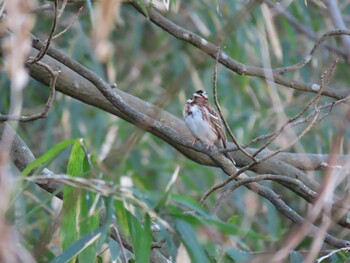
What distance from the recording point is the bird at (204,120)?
Answer: 436 cm

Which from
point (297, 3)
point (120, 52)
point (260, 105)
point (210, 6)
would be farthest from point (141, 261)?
point (120, 52)

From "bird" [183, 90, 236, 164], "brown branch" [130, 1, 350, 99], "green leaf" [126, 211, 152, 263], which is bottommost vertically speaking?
"green leaf" [126, 211, 152, 263]

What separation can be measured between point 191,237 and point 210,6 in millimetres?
3862

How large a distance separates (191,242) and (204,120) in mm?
2554

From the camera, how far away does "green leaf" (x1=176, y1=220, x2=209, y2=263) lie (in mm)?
1979

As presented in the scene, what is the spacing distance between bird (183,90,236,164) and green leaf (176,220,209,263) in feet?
7.16

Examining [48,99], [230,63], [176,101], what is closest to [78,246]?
[48,99]

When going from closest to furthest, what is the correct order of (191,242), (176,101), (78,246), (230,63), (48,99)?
(191,242) < (78,246) < (48,99) < (230,63) < (176,101)

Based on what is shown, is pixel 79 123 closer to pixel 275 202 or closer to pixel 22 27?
pixel 275 202

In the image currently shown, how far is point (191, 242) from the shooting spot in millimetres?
1982

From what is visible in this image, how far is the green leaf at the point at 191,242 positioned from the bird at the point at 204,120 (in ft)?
7.16

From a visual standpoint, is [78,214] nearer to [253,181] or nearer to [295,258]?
[253,181]

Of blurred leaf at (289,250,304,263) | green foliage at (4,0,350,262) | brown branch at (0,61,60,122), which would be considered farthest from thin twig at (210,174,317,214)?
green foliage at (4,0,350,262)

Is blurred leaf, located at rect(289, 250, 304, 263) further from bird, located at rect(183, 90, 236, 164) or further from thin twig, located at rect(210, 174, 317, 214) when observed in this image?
bird, located at rect(183, 90, 236, 164)
